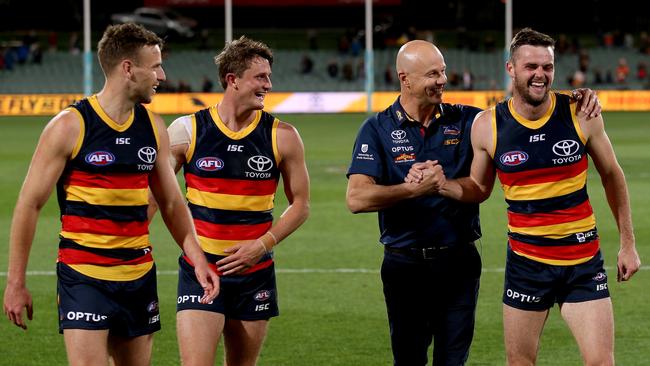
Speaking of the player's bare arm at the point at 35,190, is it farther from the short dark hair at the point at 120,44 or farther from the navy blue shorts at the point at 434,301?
the navy blue shorts at the point at 434,301

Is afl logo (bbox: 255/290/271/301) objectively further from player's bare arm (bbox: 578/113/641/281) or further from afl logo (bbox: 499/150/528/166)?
player's bare arm (bbox: 578/113/641/281)

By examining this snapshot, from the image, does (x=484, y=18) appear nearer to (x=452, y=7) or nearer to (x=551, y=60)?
(x=452, y=7)

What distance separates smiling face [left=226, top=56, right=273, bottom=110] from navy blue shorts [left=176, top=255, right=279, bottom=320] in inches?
31.5

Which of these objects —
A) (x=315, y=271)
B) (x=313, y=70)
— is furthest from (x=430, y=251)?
(x=313, y=70)

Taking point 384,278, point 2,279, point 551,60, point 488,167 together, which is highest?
point 551,60

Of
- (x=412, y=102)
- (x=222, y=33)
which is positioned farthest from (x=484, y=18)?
(x=412, y=102)

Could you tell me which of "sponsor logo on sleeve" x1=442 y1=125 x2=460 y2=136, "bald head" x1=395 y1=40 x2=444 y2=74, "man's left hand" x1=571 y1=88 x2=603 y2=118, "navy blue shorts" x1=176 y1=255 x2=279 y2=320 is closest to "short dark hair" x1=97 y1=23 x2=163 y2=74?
"navy blue shorts" x1=176 y1=255 x2=279 y2=320

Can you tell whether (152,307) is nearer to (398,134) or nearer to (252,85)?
(252,85)

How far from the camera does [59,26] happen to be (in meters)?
54.3

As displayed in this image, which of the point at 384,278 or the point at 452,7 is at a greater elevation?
the point at 452,7

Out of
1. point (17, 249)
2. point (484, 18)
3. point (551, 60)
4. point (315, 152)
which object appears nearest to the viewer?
point (17, 249)

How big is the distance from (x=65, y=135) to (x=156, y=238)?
8.46m

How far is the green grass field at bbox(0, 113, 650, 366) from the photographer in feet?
28.1

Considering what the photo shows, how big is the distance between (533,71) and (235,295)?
1.84m
